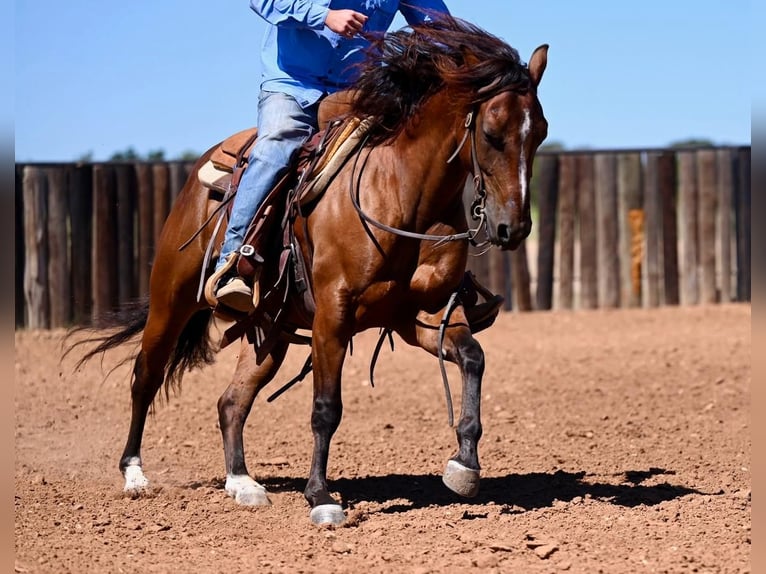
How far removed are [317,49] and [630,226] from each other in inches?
379

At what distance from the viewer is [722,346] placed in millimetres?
12375

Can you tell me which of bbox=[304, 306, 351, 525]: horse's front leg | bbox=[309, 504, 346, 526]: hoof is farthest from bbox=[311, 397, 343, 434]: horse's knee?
bbox=[309, 504, 346, 526]: hoof

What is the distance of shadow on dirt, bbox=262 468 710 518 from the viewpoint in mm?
6219

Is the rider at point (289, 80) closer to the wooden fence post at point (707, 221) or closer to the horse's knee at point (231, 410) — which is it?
the horse's knee at point (231, 410)

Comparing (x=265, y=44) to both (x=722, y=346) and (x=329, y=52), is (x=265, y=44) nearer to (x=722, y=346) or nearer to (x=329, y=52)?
(x=329, y=52)

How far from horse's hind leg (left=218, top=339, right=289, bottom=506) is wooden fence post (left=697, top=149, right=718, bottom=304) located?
31.6 ft

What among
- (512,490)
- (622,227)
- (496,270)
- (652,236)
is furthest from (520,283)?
(512,490)

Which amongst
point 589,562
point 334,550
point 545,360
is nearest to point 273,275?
point 334,550

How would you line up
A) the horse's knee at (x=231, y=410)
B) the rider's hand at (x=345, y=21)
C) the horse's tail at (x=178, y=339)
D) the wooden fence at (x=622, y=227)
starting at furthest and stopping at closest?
1. the wooden fence at (x=622, y=227)
2. the horse's tail at (x=178, y=339)
3. the horse's knee at (x=231, y=410)
4. the rider's hand at (x=345, y=21)

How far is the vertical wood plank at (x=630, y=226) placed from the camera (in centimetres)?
1529

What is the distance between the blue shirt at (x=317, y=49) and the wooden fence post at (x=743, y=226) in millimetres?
10052

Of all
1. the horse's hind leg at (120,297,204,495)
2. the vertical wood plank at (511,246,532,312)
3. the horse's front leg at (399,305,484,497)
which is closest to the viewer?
the horse's front leg at (399,305,484,497)

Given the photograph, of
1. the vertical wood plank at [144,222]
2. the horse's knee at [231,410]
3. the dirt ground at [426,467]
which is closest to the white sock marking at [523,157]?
the dirt ground at [426,467]

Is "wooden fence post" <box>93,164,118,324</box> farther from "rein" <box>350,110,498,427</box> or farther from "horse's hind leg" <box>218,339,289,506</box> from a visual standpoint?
"rein" <box>350,110,498,427</box>
